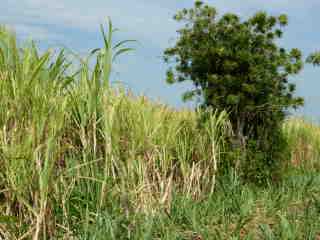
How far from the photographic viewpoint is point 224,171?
770 cm

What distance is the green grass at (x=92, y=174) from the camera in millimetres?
4238

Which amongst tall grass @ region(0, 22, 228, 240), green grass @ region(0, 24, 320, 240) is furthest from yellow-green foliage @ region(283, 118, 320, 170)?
tall grass @ region(0, 22, 228, 240)

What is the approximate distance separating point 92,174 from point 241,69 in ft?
12.5

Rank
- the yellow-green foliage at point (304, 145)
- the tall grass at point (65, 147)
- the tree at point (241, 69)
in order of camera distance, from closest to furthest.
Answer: the tall grass at point (65, 147), the tree at point (241, 69), the yellow-green foliage at point (304, 145)

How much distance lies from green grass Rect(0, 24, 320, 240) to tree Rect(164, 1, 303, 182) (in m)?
1.65

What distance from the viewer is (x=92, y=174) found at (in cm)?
487

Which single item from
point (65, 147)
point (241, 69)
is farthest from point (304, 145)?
point (65, 147)

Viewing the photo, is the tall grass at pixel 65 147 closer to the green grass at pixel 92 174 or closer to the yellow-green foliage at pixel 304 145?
the green grass at pixel 92 174

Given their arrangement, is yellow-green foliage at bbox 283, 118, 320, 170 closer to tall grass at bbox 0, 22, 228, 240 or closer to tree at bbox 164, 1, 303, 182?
tree at bbox 164, 1, 303, 182

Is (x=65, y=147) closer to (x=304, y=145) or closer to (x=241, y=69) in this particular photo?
(x=241, y=69)

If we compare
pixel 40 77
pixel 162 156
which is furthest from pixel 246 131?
pixel 40 77

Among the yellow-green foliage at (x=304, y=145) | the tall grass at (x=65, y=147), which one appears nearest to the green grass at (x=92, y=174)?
the tall grass at (x=65, y=147)

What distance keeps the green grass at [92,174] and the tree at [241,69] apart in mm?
1652

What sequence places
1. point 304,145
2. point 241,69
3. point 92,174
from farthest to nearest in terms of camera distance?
point 304,145 → point 241,69 → point 92,174
